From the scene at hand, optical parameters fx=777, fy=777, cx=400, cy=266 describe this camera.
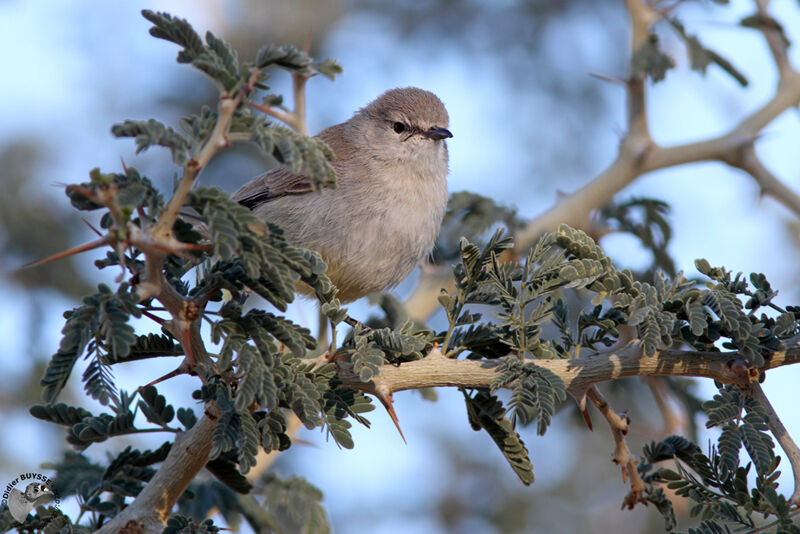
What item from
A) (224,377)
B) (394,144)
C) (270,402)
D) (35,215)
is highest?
(35,215)

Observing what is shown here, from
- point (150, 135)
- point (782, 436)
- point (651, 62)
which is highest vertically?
point (651, 62)

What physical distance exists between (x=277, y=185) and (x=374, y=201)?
0.72 meters

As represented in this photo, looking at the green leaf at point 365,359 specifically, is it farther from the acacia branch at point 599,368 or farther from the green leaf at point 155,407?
the green leaf at point 155,407

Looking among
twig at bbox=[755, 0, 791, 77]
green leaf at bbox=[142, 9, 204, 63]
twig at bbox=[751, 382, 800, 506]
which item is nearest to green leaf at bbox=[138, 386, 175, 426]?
green leaf at bbox=[142, 9, 204, 63]

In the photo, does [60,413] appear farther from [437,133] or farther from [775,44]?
[775,44]

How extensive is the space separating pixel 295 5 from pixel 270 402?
749cm

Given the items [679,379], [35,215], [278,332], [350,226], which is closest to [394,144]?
[350,226]

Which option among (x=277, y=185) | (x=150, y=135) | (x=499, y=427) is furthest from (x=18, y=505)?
(x=277, y=185)

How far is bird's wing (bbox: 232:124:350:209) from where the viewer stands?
181 inches

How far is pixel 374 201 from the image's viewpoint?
4.39 m

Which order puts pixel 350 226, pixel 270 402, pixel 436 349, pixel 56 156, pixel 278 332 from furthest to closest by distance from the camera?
pixel 56 156, pixel 350 226, pixel 436 349, pixel 278 332, pixel 270 402

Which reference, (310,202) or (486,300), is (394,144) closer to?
(310,202)

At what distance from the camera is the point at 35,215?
6.32 metres

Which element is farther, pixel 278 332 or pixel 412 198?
pixel 412 198
